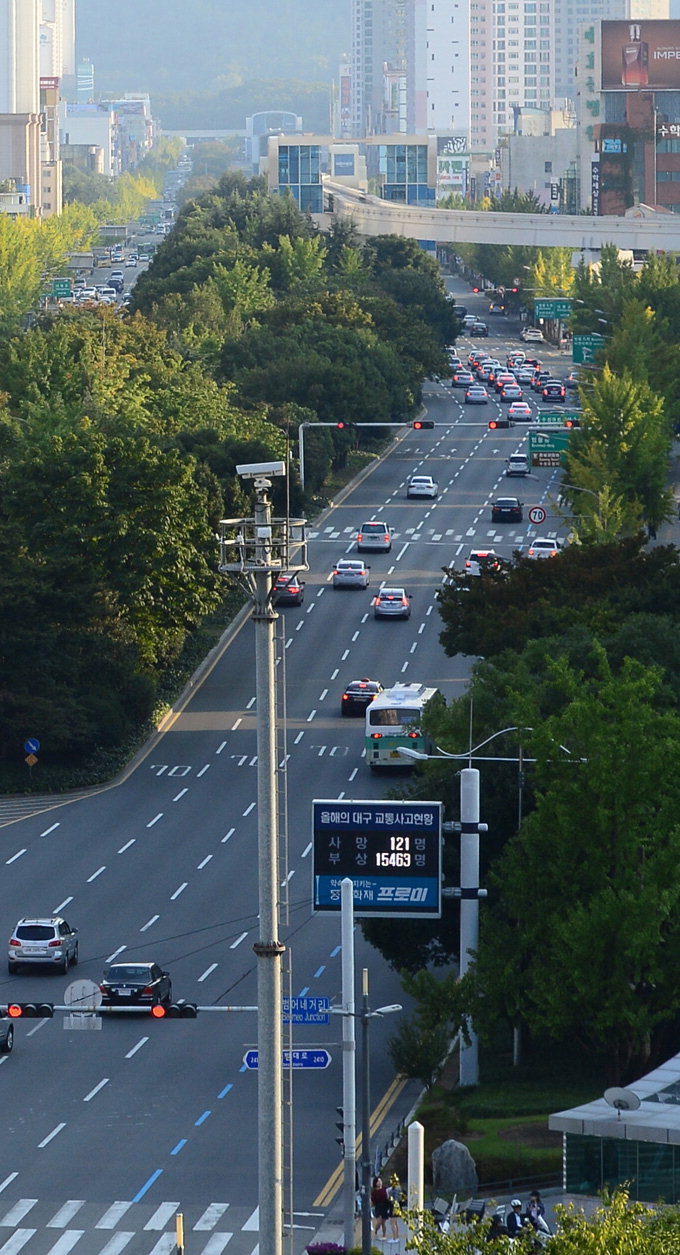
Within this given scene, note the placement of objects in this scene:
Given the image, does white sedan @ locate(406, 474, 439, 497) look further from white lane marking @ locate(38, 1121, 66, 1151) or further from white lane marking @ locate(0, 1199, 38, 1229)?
white lane marking @ locate(0, 1199, 38, 1229)

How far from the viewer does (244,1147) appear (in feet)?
155

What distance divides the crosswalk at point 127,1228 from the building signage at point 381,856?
878cm

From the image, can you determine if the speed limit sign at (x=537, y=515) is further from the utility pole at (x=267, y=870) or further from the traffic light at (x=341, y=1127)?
the utility pole at (x=267, y=870)

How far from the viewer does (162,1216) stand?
43.1 m

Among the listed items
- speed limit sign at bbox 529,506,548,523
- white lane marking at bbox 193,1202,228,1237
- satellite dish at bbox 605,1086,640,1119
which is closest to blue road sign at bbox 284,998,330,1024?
satellite dish at bbox 605,1086,640,1119

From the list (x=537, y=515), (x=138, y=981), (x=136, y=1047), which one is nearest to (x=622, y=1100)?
(x=138, y=981)

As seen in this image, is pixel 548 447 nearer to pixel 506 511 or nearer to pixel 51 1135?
pixel 506 511

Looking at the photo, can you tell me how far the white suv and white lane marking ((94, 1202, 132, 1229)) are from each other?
1532 cm

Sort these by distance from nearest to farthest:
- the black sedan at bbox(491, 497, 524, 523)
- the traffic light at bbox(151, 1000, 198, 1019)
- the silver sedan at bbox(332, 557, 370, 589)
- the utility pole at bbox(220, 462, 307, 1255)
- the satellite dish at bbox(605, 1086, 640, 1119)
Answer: the utility pole at bbox(220, 462, 307, 1255), the traffic light at bbox(151, 1000, 198, 1019), the satellite dish at bbox(605, 1086, 640, 1119), the silver sedan at bbox(332, 557, 370, 589), the black sedan at bbox(491, 497, 524, 523)

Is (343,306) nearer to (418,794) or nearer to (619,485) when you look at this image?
(619,485)

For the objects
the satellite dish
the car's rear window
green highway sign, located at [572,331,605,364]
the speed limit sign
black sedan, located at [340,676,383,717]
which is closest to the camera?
the satellite dish

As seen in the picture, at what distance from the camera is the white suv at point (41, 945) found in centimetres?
5866

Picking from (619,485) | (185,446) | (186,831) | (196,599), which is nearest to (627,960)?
(186,831)

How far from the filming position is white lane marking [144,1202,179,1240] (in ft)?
140
